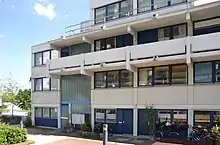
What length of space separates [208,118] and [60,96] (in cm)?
1375

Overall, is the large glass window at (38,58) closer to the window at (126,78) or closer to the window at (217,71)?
the window at (126,78)

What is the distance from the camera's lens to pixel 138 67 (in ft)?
60.1

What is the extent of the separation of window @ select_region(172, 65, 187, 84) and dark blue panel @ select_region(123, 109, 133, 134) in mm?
4108

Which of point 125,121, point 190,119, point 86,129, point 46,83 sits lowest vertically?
point 86,129

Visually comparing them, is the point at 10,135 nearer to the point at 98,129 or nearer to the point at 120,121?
the point at 98,129

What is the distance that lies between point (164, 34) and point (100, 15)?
671 centimetres

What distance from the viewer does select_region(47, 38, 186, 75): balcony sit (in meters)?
15.7

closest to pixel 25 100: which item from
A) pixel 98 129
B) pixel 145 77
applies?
pixel 98 129

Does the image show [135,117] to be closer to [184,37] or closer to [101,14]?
[184,37]

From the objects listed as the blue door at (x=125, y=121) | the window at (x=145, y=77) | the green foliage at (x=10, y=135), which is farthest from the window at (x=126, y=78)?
the green foliage at (x=10, y=135)

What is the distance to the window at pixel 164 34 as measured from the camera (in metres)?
17.5

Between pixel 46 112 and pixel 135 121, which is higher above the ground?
pixel 135 121

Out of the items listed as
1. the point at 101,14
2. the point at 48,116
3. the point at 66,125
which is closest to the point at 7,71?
the point at 48,116

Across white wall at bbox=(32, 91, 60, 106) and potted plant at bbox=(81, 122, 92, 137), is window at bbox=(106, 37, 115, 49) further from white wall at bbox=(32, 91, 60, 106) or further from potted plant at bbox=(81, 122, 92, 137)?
white wall at bbox=(32, 91, 60, 106)
